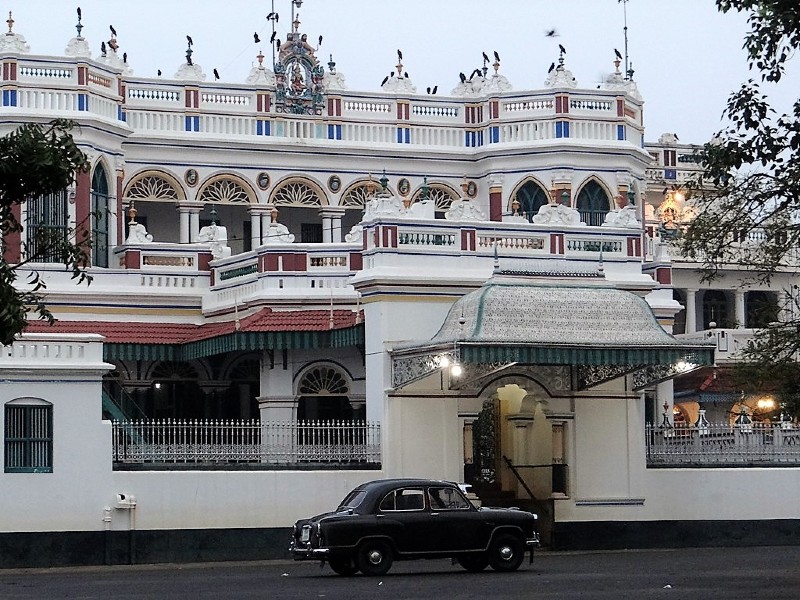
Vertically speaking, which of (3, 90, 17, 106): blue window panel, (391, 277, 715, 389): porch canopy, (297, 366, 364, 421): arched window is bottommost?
(297, 366, 364, 421): arched window

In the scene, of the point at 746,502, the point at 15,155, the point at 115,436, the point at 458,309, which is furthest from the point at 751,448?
the point at 15,155

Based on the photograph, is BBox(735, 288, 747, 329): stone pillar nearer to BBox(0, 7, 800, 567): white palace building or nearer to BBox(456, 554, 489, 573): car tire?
BBox(0, 7, 800, 567): white palace building

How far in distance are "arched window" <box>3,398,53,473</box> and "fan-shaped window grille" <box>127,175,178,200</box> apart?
39.9 ft

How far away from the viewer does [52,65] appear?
42000 mm

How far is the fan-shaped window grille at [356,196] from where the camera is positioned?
1810 inches

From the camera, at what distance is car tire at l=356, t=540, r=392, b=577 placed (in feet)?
92.9

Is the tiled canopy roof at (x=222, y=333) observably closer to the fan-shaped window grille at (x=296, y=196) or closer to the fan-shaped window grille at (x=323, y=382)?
the fan-shaped window grille at (x=323, y=382)

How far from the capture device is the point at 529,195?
45.8 metres

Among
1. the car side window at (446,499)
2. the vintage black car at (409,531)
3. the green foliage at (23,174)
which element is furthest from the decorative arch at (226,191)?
the green foliage at (23,174)

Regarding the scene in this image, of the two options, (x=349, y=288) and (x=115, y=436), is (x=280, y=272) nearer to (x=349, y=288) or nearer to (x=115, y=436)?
(x=349, y=288)

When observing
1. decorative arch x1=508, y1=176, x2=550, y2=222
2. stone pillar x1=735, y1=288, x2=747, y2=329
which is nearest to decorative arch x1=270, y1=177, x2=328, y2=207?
decorative arch x1=508, y1=176, x2=550, y2=222

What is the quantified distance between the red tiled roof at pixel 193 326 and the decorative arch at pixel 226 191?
5.15 m

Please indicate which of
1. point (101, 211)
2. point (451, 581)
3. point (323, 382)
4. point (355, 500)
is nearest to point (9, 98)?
point (101, 211)

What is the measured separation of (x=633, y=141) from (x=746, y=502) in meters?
12.5
